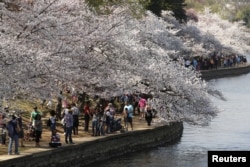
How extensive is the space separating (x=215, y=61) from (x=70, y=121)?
6253 centimetres

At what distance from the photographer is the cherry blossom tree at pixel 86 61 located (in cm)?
2678

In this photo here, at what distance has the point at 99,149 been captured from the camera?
30844 millimetres

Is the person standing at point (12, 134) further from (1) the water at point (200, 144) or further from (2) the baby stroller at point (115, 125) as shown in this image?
(2) the baby stroller at point (115, 125)

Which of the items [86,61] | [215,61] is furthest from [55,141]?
[215,61]

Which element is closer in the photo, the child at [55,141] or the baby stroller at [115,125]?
the child at [55,141]

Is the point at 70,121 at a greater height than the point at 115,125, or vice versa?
the point at 70,121

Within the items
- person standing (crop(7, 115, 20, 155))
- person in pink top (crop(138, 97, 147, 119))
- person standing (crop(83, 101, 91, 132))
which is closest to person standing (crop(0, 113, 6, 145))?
person standing (crop(7, 115, 20, 155))

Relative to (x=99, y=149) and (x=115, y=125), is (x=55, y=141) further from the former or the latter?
(x=115, y=125)

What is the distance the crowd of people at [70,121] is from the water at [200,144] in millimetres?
1734

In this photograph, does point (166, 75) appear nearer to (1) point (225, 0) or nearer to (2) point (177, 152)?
(2) point (177, 152)

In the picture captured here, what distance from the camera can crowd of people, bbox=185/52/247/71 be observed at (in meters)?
82.2

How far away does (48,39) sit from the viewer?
2902cm

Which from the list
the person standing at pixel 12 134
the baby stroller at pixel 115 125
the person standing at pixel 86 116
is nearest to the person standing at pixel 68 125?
the person standing at pixel 12 134

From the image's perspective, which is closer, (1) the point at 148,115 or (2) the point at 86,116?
(2) the point at 86,116
